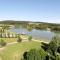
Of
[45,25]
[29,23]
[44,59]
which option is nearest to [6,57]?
[44,59]

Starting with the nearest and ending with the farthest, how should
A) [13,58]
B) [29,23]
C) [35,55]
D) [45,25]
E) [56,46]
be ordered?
[35,55] → [56,46] → [13,58] → [45,25] → [29,23]

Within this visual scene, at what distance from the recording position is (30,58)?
63.6 ft

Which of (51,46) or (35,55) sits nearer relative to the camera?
(35,55)

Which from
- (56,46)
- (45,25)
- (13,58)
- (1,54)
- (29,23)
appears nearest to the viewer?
(56,46)

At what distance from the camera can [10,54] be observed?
1121 inches

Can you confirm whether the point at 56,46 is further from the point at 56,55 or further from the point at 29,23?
the point at 29,23

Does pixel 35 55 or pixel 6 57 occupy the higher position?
pixel 35 55

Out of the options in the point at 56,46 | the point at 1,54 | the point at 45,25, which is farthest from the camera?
the point at 45,25

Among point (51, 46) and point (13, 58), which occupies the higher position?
point (51, 46)

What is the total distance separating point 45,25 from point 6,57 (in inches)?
3758

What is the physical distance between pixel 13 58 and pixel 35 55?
7.80 m

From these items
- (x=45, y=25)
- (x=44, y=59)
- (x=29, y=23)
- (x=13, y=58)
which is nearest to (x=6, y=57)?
(x=13, y=58)

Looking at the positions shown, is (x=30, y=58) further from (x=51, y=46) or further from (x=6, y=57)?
(x=6, y=57)

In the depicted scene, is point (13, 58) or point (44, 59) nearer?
point (44, 59)
